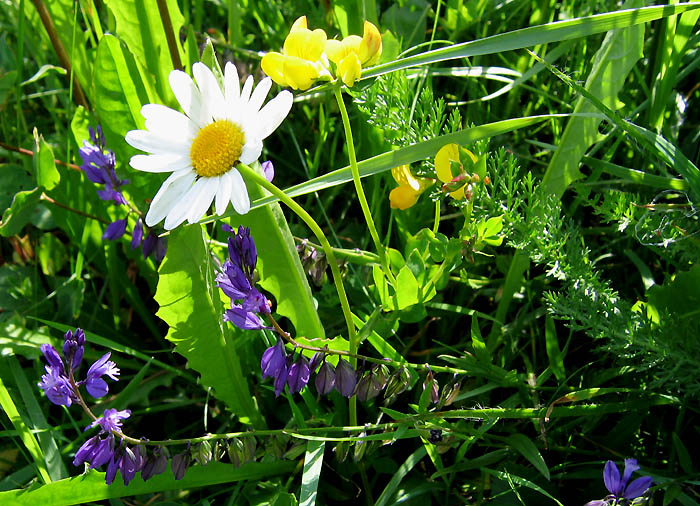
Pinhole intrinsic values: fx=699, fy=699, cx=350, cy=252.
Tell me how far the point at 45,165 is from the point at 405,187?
0.77 metres

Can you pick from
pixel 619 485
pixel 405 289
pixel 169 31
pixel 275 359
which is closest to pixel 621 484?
pixel 619 485

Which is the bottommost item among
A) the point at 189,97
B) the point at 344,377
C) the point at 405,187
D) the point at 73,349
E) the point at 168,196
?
the point at 344,377

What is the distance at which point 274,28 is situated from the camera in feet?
5.78

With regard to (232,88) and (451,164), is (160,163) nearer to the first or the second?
(232,88)

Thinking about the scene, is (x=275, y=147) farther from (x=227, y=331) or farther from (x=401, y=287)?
(x=401, y=287)

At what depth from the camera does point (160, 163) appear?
920 mm

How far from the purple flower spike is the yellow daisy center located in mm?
326

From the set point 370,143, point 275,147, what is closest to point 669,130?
point 370,143

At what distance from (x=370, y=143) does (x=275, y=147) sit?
441mm

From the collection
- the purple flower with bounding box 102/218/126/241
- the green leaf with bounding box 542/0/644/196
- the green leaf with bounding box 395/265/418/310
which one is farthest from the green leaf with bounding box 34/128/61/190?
the green leaf with bounding box 542/0/644/196

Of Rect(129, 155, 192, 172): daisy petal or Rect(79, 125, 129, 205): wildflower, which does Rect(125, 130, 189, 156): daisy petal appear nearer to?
Rect(129, 155, 192, 172): daisy petal

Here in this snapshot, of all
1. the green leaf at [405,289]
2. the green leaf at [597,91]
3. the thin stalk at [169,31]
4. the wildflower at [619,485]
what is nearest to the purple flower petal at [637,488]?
the wildflower at [619,485]

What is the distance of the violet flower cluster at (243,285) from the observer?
0.94 metres

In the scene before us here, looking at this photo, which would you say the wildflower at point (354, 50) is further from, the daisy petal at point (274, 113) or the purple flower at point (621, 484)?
the purple flower at point (621, 484)
